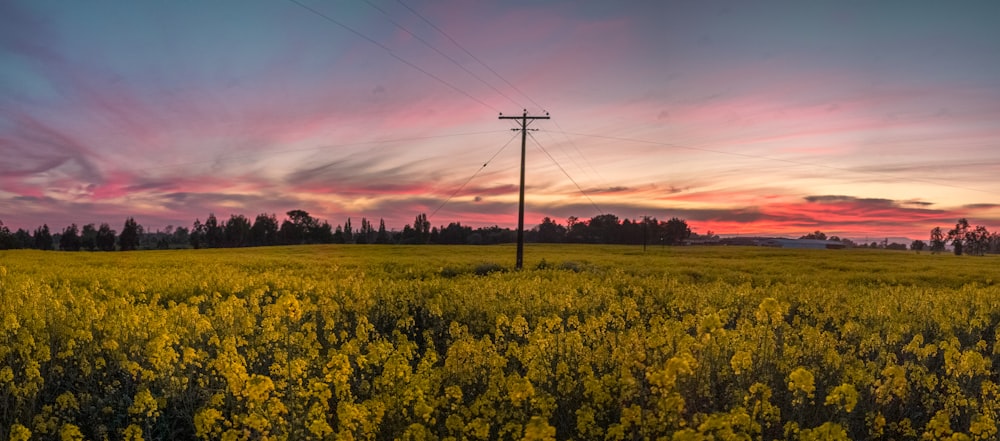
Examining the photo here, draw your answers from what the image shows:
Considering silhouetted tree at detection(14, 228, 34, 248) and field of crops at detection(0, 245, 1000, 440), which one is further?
silhouetted tree at detection(14, 228, 34, 248)

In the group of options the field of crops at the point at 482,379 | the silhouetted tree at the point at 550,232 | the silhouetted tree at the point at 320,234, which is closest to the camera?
the field of crops at the point at 482,379

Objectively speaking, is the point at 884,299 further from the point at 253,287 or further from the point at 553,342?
the point at 253,287

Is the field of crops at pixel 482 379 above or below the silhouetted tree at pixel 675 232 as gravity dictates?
below

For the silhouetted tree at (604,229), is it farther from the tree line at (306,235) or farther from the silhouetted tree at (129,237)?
the silhouetted tree at (129,237)

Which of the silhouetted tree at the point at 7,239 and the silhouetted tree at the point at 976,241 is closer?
the silhouetted tree at the point at 7,239

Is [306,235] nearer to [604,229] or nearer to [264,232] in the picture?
[264,232]

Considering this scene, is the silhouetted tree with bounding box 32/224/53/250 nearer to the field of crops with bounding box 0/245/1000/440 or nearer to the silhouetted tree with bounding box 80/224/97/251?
the silhouetted tree with bounding box 80/224/97/251

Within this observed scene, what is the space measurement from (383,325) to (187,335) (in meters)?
4.49

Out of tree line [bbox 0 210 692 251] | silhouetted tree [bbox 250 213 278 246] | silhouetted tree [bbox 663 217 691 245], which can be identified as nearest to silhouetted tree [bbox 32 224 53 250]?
tree line [bbox 0 210 692 251]

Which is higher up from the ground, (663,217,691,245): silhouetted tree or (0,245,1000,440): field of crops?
(663,217,691,245): silhouetted tree

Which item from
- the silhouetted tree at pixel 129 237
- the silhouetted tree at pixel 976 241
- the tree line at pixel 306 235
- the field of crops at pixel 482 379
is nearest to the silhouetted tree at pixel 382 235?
the tree line at pixel 306 235

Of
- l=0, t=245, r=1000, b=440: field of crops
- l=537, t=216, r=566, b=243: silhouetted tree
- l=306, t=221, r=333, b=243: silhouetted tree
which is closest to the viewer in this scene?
l=0, t=245, r=1000, b=440: field of crops

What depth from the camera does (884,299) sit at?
1659cm

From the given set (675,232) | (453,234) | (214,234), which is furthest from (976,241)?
(214,234)
